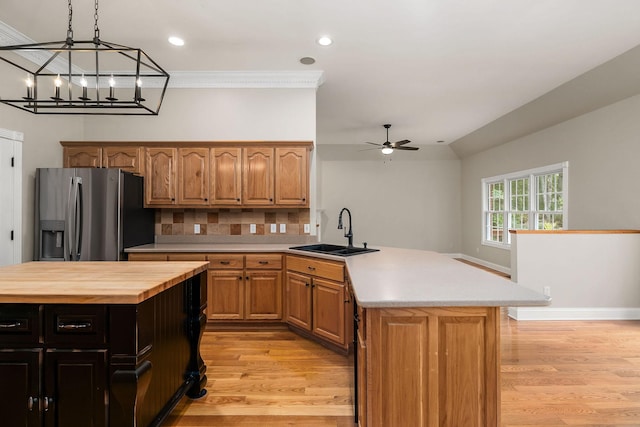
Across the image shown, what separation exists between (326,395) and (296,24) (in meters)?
3.08

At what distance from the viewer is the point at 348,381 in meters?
2.50

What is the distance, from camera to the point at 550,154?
18.0ft

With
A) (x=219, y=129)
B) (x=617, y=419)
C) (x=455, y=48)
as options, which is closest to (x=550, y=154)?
(x=455, y=48)

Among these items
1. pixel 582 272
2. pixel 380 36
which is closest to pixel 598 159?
pixel 582 272

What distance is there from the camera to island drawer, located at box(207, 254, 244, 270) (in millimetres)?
3500

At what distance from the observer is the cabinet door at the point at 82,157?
3.84 metres

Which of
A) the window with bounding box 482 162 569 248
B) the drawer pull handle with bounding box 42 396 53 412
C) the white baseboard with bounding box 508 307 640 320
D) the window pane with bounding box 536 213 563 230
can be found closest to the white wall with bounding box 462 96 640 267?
the window with bounding box 482 162 569 248

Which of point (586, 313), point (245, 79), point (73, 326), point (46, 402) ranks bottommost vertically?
point (586, 313)

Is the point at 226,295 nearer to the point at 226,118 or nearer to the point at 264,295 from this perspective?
the point at 264,295

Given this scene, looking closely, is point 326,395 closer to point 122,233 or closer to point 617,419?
point 617,419

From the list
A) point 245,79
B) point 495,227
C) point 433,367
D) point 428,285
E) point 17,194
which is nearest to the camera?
point 433,367

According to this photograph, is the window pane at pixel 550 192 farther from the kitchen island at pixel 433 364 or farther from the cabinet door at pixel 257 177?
the kitchen island at pixel 433 364

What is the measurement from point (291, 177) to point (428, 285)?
248 cm

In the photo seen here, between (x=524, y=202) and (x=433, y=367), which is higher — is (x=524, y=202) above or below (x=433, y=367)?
above
